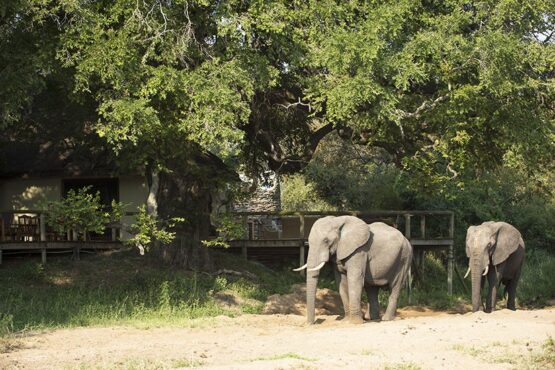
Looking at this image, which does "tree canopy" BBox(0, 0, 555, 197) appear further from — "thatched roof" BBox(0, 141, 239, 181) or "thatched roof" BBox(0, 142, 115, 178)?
"thatched roof" BBox(0, 142, 115, 178)

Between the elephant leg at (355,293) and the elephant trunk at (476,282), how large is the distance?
10.9 feet

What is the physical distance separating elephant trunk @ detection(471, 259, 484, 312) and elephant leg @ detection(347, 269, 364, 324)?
3331mm

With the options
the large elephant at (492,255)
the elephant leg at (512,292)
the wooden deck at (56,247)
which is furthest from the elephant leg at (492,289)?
the wooden deck at (56,247)

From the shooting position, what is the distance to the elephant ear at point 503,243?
20.1 metres

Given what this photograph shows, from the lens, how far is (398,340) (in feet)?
43.5

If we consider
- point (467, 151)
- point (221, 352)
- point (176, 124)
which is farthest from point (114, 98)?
point (467, 151)

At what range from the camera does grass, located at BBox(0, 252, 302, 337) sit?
690 inches

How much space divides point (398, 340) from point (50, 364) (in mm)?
5149

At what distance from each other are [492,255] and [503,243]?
0.39 metres

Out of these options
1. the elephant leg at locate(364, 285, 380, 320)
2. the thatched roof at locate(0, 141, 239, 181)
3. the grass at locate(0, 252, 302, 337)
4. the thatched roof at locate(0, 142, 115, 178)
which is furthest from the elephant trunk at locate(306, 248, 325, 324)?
the thatched roof at locate(0, 142, 115, 178)

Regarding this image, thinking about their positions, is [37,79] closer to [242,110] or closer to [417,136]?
[242,110]

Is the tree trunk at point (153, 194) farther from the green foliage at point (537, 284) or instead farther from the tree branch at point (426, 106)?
the green foliage at point (537, 284)

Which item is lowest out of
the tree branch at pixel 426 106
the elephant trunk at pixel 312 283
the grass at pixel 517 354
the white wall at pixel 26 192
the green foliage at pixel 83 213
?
the grass at pixel 517 354

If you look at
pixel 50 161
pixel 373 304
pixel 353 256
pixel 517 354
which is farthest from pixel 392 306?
pixel 50 161
